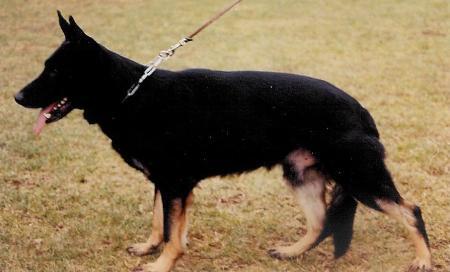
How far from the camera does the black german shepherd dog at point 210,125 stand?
11.7 feet

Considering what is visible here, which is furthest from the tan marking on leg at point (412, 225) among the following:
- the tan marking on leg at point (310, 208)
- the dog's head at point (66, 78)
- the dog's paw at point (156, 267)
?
the dog's head at point (66, 78)

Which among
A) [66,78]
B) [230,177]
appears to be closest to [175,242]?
[230,177]

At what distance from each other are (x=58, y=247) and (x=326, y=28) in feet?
31.1

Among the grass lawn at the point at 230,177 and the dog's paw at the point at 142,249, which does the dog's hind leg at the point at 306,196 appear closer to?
the grass lawn at the point at 230,177

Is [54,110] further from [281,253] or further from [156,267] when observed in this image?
[281,253]

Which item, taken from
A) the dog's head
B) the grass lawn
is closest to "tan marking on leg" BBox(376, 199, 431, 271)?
the grass lawn

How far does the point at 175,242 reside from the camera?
12.4ft

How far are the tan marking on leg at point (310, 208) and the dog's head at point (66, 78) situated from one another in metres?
1.71

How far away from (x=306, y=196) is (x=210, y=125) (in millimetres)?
954

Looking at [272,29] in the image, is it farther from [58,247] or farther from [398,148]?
[58,247]

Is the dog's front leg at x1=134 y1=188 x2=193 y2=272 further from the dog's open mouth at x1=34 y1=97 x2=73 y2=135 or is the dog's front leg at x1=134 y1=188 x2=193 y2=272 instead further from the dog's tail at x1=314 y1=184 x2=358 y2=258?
the dog's tail at x1=314 y1=184 x2=358 y2=258

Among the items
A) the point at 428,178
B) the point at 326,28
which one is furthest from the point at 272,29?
the point at 428,178

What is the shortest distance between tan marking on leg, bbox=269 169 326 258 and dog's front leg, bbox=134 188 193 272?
0.81 metres

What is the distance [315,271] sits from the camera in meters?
4.00
